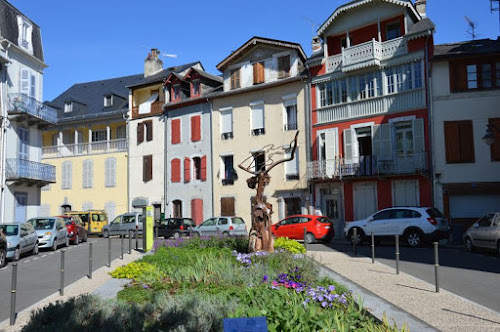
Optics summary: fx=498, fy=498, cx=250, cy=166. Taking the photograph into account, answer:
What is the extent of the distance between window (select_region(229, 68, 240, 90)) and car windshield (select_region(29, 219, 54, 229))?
15109 millimetres

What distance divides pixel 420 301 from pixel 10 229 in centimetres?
1532

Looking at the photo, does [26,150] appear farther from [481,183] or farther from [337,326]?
[337,326]

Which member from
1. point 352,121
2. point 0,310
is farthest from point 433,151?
point 0,310

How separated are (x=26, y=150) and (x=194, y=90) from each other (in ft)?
38.8

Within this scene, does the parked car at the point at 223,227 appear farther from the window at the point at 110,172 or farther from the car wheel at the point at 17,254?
the window at the point at 110,172

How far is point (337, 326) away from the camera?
5.01m

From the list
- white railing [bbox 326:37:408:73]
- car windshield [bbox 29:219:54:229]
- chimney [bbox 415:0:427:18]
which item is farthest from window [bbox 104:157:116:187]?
chimney [bbox 415:0:427:18]

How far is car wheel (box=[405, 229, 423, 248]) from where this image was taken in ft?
64.9

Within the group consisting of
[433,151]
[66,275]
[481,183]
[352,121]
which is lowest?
[66,275]

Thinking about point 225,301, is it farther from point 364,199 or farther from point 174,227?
point 174,227

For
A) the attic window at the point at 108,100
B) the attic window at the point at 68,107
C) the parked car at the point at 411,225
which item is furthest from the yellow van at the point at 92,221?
the parked car at the point at 411,225

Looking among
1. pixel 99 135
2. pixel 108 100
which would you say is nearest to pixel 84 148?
pixel 99 135

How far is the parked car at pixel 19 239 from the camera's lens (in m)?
17.3

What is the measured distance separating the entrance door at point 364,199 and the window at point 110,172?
→ 773 inches
